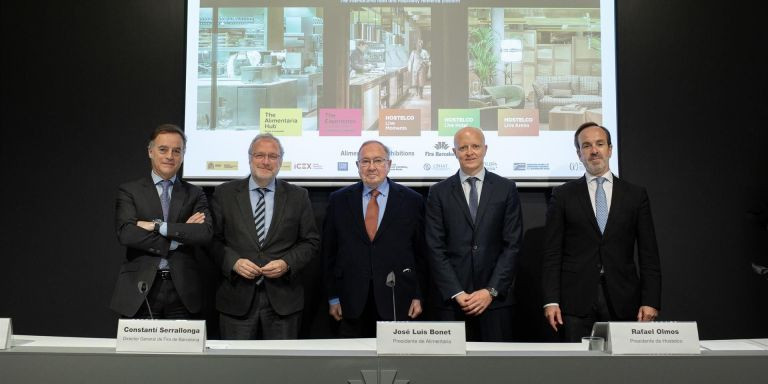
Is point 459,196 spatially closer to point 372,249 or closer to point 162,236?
point 372,249

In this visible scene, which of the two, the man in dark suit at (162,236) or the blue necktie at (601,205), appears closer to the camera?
the man in dark suit at (162,236)

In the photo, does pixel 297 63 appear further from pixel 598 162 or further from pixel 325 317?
pixel 598 162

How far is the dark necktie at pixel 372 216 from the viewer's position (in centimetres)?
327

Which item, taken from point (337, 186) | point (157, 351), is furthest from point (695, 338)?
point (337, 186)

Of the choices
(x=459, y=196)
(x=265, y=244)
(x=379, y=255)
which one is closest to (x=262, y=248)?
(x=265, y=244)

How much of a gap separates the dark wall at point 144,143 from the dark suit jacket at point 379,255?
0.64 m

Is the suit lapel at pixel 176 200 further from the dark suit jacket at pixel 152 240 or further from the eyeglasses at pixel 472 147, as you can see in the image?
the eyeglasses at pixel 472 147

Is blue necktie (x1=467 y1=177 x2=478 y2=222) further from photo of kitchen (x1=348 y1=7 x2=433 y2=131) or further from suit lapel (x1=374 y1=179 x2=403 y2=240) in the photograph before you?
photo of kitchen (x1=348 y1=7 x2=433 y2=131)

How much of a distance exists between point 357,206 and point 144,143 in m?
1.56

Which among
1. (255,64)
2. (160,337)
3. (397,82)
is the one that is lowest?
(160,337)

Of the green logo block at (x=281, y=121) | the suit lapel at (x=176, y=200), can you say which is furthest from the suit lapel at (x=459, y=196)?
the suit lapel at (x=176, y=200)

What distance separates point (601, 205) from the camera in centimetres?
302

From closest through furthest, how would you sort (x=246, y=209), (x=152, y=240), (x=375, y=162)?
(x=152, y=240) → (x=246, y=209) → (x=375, y=162)

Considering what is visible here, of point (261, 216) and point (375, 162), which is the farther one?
point (375, 162)
